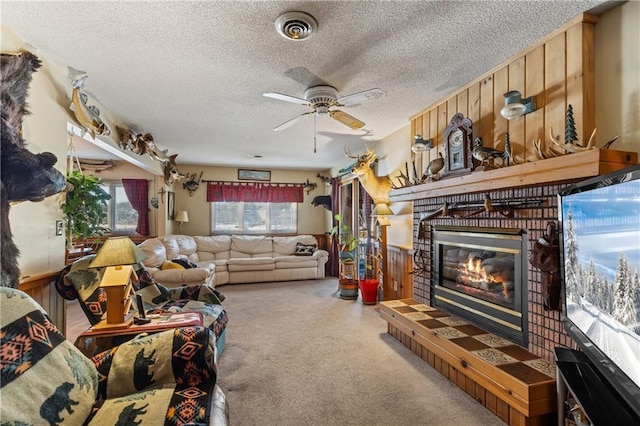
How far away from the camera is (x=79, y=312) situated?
4215mm

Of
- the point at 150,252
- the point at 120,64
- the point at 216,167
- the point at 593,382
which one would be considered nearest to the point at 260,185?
the point at 216,167

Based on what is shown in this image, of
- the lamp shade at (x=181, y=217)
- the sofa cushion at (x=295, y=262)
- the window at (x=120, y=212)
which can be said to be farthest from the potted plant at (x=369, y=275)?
the window at (x=120, y=212)

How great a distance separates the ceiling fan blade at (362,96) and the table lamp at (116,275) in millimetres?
1788

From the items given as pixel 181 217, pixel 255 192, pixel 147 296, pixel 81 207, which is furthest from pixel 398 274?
pixel 181 217

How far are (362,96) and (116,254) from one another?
6.48 ft

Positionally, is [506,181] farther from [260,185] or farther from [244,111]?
[260,185]

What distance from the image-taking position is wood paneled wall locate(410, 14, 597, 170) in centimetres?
182

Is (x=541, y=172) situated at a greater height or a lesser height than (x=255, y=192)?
lesser

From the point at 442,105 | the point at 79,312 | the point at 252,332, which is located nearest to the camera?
the point at 442,105

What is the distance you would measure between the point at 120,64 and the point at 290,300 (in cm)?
347

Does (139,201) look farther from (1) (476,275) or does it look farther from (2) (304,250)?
(1) (476,275)

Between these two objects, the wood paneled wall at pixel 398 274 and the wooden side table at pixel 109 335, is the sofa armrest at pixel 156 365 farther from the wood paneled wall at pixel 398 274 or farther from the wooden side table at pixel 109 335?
the wood paneled wall at pixel 398 274

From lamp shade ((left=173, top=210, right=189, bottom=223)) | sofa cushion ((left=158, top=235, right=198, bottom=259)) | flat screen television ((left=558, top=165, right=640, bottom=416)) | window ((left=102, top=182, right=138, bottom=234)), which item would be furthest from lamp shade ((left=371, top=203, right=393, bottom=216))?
window ((left=102, top=182, right=138, bottom=234))

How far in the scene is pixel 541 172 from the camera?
6.17 ft
